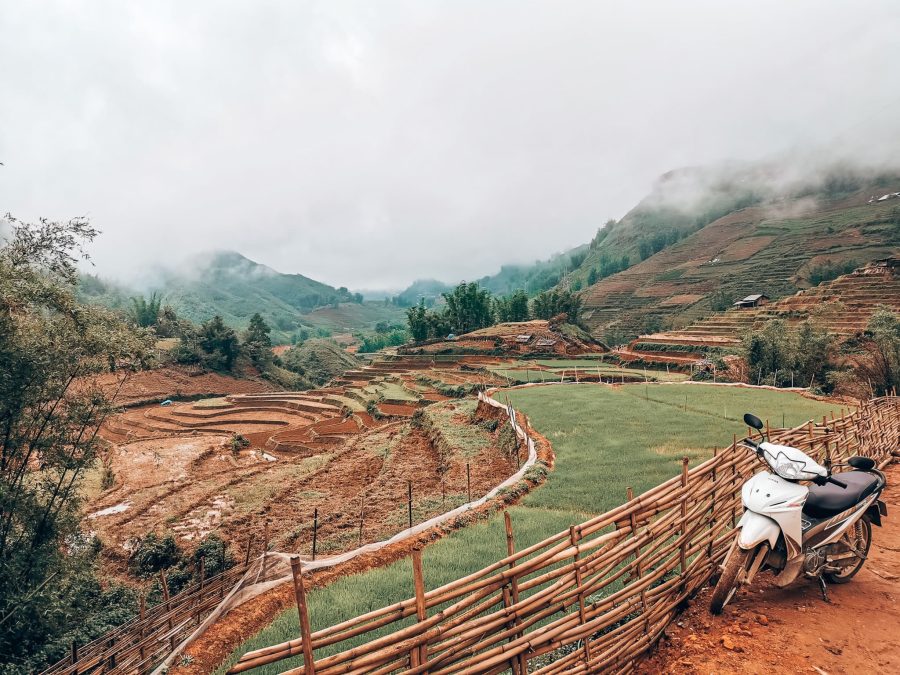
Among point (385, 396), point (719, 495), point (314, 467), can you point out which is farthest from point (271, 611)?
point (385, 396)

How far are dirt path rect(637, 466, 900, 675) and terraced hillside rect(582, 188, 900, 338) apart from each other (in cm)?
7584

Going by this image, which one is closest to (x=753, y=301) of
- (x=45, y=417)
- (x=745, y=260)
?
(x=745, y=260)

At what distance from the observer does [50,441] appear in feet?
28.0

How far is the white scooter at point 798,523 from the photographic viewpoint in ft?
11.4

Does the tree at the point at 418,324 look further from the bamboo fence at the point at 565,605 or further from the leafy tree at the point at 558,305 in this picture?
the bamboo fence at the point at 565,605

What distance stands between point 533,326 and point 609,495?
50.5m

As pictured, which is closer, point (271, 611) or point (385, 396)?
point (271, 611)

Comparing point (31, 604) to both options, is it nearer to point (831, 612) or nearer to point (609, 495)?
point (609, 495)

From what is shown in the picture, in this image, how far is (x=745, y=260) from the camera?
89.5m

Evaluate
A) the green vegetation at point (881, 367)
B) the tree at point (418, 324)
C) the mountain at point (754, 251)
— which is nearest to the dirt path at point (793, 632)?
the green vegetation at point (881, 367)

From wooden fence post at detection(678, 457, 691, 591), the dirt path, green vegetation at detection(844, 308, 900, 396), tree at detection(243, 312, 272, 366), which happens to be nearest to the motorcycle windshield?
wooden fence post at detection(678, 457, 691, 591)

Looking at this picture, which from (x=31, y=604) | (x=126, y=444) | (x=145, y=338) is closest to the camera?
(x=31, y=604)

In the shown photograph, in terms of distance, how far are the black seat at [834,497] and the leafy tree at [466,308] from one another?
63857 mm

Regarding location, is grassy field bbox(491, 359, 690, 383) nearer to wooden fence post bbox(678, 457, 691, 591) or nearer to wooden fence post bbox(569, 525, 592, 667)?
wooden fence post bbox(678, 457, 691, 591)
